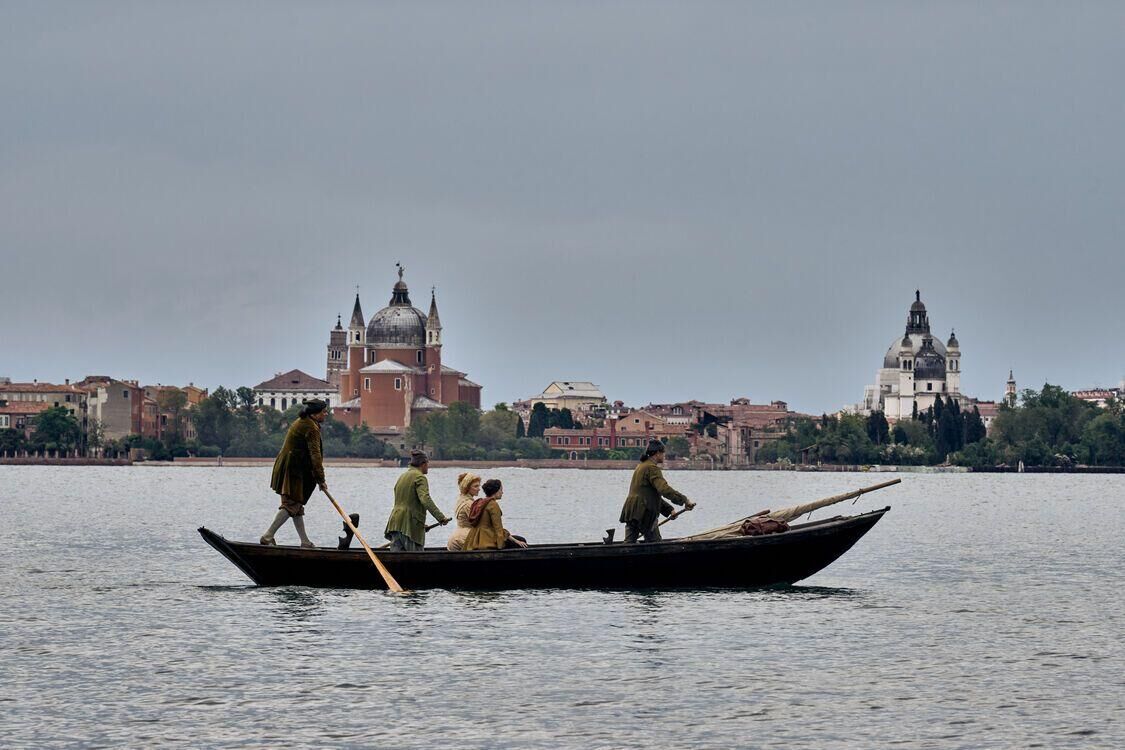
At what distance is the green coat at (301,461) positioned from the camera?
2488cm

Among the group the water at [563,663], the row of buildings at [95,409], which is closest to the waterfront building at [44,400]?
the row of buildings at [95,409]

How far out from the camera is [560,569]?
978 inches

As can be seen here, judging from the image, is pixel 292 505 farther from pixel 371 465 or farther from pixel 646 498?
pixel 371 465

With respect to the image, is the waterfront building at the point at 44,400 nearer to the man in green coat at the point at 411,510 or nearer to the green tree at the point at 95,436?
the green tree at the point at 95,436

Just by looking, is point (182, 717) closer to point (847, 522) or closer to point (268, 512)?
point (847, 522)

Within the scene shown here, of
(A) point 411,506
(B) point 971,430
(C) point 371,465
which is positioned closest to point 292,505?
(A) point 411,506

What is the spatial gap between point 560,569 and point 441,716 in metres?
8.73

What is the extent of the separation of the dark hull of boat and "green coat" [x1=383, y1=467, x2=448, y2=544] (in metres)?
0.47

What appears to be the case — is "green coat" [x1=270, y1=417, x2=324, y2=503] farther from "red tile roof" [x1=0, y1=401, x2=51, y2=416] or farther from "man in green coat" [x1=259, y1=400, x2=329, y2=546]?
"red tile roof" [x1=0, y1=401, x2=51, y2=416]

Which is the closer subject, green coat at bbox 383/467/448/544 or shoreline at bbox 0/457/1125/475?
green coat at bbox 383/467/448/544

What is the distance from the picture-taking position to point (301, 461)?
2505cm

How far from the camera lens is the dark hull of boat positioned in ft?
81.2

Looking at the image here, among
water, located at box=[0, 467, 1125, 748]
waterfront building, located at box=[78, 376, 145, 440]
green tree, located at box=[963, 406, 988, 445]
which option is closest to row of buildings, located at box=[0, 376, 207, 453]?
waterfront building, located at box=[78, 376, 145, 440]

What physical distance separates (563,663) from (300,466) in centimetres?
681
